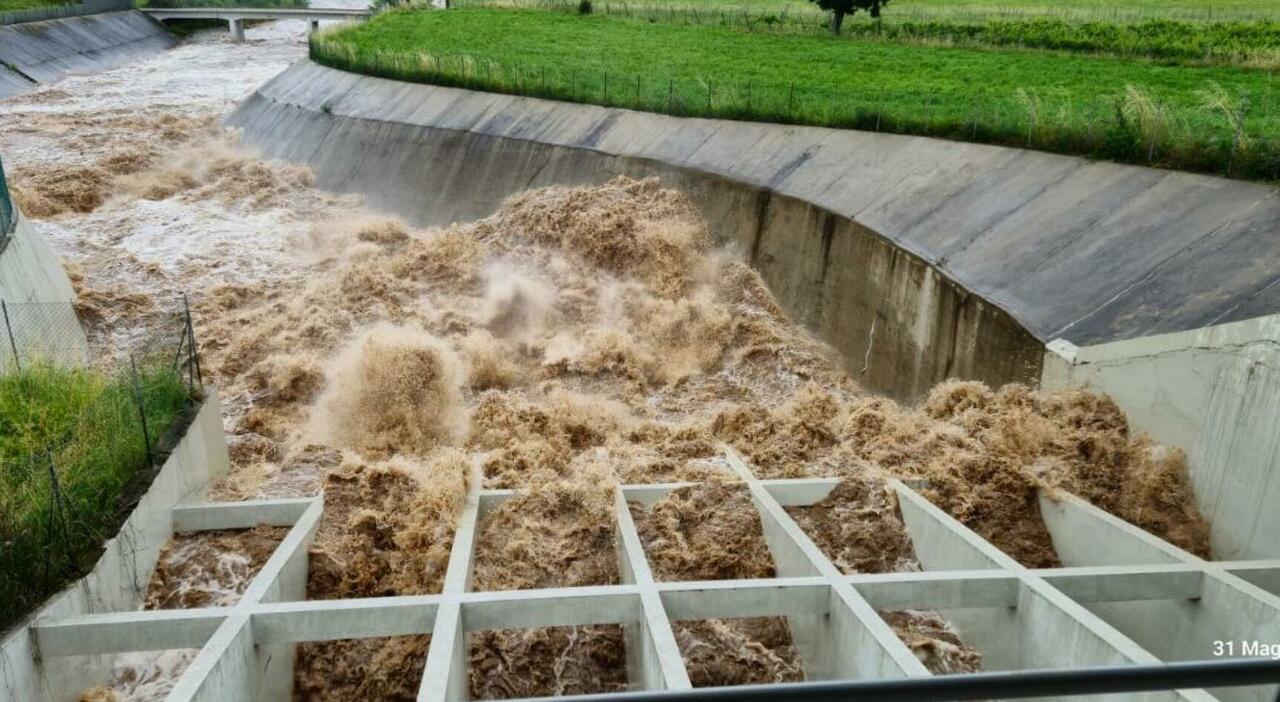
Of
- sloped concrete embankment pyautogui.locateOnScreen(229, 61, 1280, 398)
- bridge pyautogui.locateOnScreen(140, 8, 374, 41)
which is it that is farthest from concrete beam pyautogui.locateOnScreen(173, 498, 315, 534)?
bridge pyautogui.locateOnScreen(140, 8, 374, 41)

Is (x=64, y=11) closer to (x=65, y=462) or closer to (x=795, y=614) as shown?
(x=65, y=462)

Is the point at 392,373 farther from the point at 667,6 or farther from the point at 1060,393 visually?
the point at 667,6

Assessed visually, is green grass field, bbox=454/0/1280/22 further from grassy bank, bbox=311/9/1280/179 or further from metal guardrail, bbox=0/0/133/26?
metal guardrail, bbox=0/0/133/26

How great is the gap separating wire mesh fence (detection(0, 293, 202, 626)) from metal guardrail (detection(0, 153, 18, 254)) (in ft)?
5.21

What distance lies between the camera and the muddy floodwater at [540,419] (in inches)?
414

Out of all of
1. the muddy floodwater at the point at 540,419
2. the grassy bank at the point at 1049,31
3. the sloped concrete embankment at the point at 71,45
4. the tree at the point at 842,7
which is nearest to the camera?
the muddy floodwater at the point at 540,419

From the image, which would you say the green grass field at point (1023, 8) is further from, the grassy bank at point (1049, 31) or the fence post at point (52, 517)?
the fence post at point (52, 517)

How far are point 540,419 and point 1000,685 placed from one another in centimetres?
1268

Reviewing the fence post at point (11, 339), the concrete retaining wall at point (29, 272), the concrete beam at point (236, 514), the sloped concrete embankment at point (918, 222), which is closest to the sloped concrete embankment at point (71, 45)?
the sloped concrete embankment at point (918, 222)

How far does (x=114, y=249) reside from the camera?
24.4 m

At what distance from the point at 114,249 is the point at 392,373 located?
13.2 m

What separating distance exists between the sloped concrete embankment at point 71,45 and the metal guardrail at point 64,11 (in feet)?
1.12

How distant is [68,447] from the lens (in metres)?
10.4

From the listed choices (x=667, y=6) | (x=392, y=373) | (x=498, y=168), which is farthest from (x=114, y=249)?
(x=667, y=6)
